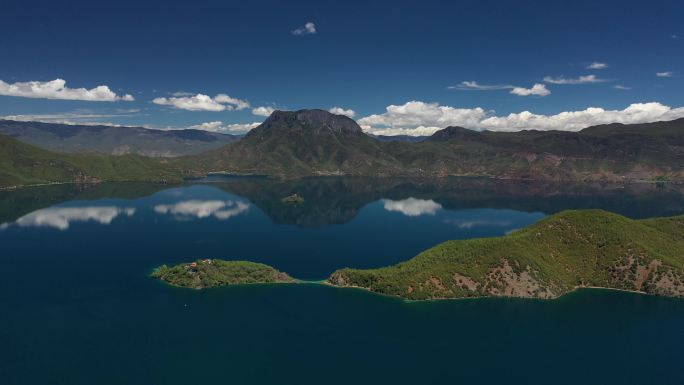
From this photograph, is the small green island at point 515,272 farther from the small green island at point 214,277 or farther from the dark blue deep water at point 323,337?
the dark blue deep water at point 323,337

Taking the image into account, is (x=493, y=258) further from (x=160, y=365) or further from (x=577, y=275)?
(x=160, y=365)

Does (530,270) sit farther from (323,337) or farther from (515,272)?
(323,337)

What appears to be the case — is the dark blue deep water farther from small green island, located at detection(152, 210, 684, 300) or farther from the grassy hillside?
the grassy hillside

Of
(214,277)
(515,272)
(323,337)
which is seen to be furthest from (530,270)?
(214,277)

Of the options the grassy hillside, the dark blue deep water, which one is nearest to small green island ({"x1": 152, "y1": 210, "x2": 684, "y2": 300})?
the grassy hillside

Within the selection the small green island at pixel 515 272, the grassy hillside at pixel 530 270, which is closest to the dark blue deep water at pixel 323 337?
the small green island at pixel 515 272

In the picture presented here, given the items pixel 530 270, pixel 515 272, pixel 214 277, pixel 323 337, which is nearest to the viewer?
pixel 323 337

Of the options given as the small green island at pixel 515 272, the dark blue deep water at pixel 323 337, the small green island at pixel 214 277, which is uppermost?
the small green island at pixel 515 272

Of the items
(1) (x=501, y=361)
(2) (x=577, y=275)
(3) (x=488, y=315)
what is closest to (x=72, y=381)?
(1) (x=501, y=361)
